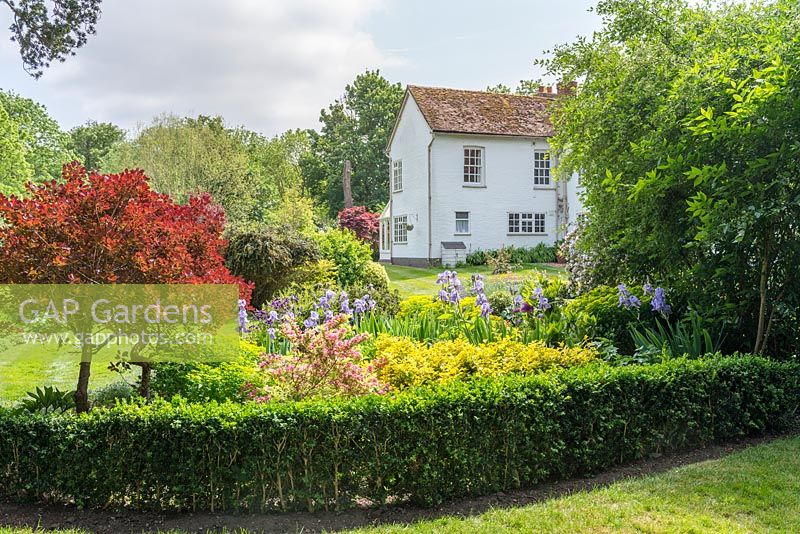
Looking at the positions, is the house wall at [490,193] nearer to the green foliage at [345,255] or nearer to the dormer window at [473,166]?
the dormer window at [473,166]

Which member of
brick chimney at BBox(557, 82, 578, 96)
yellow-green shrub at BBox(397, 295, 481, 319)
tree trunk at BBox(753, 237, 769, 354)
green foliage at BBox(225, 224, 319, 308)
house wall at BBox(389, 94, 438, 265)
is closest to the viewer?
tree trunk at BBox(753, 237, 769, 354)

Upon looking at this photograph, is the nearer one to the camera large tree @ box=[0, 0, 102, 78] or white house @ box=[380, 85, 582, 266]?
large tree @ box=[0, 0, 102, 78]

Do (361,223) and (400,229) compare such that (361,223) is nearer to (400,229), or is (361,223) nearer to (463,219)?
(400,229)

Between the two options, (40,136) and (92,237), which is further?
(40,136)

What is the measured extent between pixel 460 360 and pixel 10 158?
3328cm

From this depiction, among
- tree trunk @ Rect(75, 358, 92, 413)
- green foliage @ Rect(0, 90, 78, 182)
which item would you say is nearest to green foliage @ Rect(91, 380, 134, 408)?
tree trunk @ Rect(75, 358, 92, 413)

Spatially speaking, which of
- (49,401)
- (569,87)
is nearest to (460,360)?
(49,401)

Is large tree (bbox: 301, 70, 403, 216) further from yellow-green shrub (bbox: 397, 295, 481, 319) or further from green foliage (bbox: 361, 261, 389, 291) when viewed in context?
yellow-green shrub (bbox: 397, 295, 481, 319)

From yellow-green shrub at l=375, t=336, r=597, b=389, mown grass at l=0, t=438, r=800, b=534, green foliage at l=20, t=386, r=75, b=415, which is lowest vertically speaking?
mown grass at l=0, t=438, r=800, b=534

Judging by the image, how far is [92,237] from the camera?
17.7ft

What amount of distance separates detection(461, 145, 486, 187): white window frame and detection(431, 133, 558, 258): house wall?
0.12m

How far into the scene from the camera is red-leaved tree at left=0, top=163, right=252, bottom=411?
17.5 feet

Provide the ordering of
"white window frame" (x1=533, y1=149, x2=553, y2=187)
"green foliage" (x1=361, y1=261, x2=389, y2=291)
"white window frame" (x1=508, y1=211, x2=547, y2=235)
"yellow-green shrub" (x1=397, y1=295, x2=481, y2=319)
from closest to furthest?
"yellow-green shrub" (x1=397, y1=295, x2=481, y2=319) < "green foliage" (x1=361, y1=261, x2=389, y2=291) < "white window frame" (x1=508, y1=211, x2=547, y2=235) < "white window frame" (x1=533, y1=149, x2=553, y2=187)

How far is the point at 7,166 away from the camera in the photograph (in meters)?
32.5
